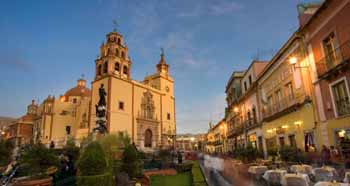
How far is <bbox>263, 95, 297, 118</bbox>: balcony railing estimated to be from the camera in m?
14.5

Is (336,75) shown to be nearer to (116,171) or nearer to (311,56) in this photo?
(311,56)

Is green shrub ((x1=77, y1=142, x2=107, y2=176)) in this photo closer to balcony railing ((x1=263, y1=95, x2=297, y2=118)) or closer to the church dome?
balcony railing ((x1=263, y1=95, x2=297, y2=118))

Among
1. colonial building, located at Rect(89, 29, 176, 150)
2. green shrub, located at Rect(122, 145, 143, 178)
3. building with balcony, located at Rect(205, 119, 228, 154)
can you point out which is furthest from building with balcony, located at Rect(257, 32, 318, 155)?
building with balcony, located at Rect(205, 119, 228, 154)

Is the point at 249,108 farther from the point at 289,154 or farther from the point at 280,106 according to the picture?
the point at 289,154

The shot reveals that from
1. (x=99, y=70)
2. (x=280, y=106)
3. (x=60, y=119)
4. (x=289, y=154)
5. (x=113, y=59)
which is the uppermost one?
(x=113, y=59)

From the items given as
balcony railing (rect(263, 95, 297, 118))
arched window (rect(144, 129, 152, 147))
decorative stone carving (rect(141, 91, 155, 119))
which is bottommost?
arched window (rect(144, 129, 152, 147))

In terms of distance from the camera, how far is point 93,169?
590 cm

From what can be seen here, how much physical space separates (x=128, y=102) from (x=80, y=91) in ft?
67.1

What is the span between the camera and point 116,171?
866 cm

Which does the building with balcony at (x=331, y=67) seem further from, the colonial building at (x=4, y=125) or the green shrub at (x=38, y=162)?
the colonial building at (x=4, y=125)

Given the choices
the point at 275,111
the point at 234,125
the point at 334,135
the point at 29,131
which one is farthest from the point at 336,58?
the point at 29,131

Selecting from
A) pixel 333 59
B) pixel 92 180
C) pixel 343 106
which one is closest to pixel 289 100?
pixel 333 59

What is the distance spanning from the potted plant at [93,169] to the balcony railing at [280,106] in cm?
1258

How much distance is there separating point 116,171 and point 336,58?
11.4 m
